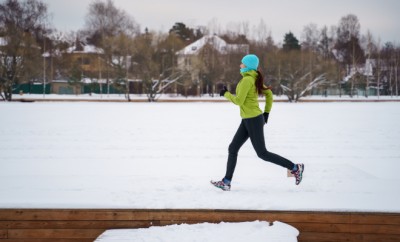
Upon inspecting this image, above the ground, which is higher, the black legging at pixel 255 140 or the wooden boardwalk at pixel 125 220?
the black legging at pixel 255 140

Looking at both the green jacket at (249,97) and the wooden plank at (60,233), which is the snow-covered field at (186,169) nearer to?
the wooden plank at (60,233)

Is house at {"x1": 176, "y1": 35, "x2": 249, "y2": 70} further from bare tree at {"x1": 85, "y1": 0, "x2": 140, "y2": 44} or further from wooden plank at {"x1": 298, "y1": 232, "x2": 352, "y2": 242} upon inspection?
wooden plank at {"x1": 298, "y1": 232, "x2": 352, "y2": 242}

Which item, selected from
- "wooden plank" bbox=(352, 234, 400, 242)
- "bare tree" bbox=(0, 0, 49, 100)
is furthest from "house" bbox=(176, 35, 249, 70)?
"wooden plank" bbox=(352, 234, 400, 242)

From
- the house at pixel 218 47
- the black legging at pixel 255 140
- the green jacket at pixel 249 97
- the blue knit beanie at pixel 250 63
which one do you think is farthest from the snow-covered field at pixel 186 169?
the house at pixel 218 47

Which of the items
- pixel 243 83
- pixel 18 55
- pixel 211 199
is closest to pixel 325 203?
pixel 211 199

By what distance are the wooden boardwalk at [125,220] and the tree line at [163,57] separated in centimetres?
3557

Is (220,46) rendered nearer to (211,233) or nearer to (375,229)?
(375,229)

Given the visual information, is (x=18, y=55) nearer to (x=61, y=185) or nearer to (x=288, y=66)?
(x=288, y=66)

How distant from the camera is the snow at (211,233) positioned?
3412mm

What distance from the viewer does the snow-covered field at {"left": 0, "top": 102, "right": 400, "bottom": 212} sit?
13.2 feet

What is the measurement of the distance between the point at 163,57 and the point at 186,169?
3644cm

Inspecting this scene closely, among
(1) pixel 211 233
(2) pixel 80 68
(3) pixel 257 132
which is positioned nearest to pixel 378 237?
(1) pixel 211 233

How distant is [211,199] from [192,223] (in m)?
0.45

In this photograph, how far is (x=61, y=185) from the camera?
15.8ft
